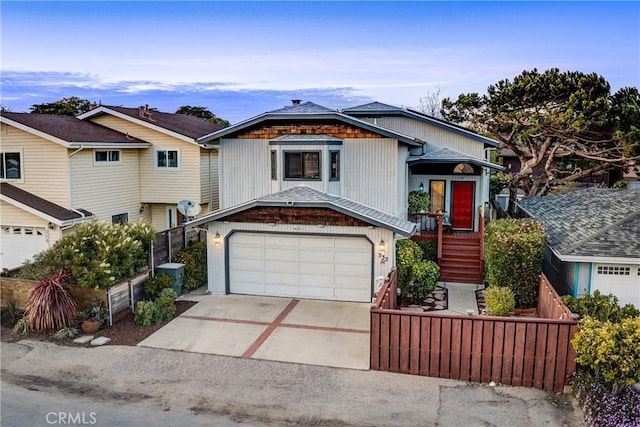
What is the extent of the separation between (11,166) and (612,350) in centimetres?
1942

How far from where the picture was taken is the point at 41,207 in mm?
17047

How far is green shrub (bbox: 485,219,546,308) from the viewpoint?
13.6 meters

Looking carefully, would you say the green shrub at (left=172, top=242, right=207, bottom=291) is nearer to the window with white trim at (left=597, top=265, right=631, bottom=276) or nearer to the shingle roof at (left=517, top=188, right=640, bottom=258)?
the shingle roof at (left=517, top=188, right=640, bottom=258)

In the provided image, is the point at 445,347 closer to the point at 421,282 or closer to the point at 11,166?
the point at 421,282

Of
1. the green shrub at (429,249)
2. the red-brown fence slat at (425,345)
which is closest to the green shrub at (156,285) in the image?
the red-brown fence slat at (425,345)

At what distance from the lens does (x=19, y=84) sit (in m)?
28.2

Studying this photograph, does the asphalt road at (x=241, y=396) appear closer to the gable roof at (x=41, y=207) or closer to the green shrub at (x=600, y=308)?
the green shrub at (x=600, y=308)

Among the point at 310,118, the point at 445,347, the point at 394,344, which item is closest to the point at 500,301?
the point at 445,347

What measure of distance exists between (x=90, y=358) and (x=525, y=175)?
84.1 ft

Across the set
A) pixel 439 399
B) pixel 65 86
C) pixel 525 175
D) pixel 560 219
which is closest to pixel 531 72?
pixel 525 175

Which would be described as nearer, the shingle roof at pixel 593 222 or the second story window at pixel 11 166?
the shingle roof at pixel 593 222

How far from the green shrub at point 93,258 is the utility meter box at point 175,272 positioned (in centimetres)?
92

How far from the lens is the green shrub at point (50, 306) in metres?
12.4

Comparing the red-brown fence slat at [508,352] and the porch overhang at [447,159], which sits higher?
the porch overhang at [447,159]
